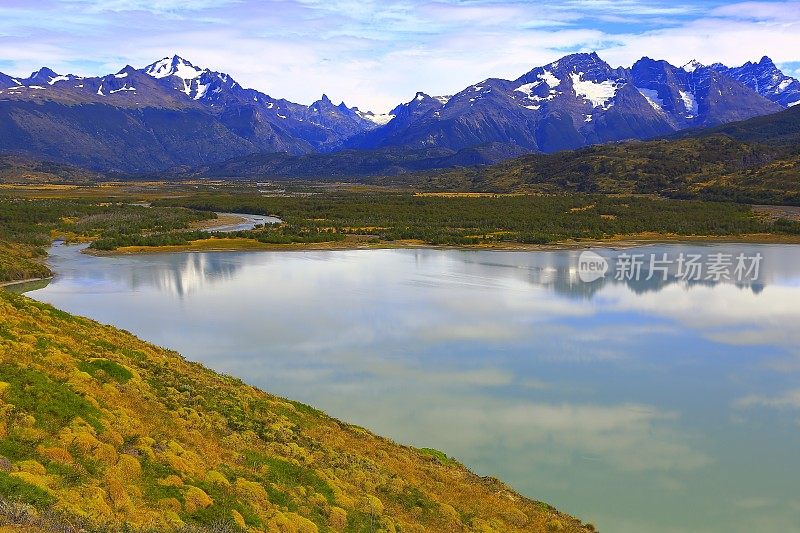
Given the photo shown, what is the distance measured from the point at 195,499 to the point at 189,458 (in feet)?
7.44

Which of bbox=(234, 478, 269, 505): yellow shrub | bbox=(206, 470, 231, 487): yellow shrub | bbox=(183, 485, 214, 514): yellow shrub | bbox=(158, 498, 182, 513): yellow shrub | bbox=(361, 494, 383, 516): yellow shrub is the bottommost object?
bbox=(361, 494, 383, 516): yellow shrub

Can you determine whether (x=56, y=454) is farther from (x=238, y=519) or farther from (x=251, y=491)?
(x=251, y=491)

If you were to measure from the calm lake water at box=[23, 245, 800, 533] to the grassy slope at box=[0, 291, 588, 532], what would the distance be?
13.3 ft

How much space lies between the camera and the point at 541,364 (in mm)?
39344

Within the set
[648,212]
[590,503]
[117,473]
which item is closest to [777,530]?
[590,503]

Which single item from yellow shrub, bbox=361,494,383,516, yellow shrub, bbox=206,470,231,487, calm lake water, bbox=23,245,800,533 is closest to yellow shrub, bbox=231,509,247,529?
yellow shrub, bbox=206,470,231,487

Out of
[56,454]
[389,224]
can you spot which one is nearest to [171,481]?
[56,454]

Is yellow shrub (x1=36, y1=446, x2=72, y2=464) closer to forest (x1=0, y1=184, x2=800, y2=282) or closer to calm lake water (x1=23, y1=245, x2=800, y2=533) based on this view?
calm lake water (x1=23, y1=245, x2=800, y2=533)

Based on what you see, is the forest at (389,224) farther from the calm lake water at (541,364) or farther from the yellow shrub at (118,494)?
the yellow shrub at (118,494)

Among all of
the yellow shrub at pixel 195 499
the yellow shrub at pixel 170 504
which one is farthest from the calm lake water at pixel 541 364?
the yellow shrub at pixel 170 504

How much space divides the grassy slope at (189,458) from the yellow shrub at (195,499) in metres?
0.03

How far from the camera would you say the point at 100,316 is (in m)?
50.1

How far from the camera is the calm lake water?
25297 millimetres

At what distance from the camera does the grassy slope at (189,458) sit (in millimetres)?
14461
